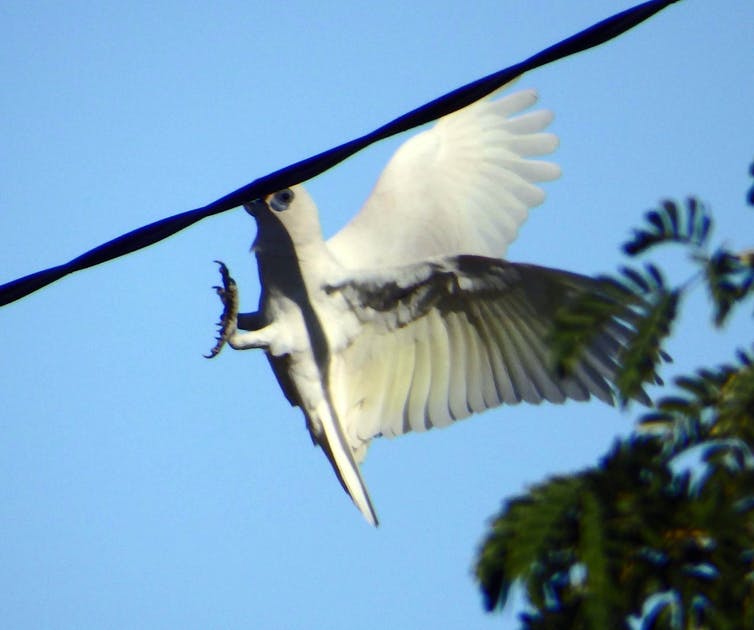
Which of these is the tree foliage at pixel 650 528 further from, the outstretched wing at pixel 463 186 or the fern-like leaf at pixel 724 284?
the outstretched wing at pixel 463 186

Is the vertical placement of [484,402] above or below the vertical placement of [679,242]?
above

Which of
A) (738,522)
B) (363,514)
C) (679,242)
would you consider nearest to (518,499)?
(738,522)

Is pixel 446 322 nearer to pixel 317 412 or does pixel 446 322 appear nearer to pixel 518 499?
pixel 317 412

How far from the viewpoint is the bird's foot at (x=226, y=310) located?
5027 mm

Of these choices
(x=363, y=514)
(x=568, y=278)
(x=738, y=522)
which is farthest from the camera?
(x=363, y=514)

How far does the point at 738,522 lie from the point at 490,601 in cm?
33

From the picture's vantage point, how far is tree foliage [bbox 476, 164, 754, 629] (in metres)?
1.68

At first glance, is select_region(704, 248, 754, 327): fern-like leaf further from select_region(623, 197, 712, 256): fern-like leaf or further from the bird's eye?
the bird's eye

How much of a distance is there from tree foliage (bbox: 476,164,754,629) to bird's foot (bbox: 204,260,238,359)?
332 cm

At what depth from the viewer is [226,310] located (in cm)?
504

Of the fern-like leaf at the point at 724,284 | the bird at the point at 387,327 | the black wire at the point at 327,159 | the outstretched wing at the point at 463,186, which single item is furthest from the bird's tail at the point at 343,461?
the fern-like leaf at the point at 724,284

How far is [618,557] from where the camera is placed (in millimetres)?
1698

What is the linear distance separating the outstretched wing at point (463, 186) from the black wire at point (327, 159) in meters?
2.66

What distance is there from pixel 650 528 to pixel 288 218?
12.0 feet
